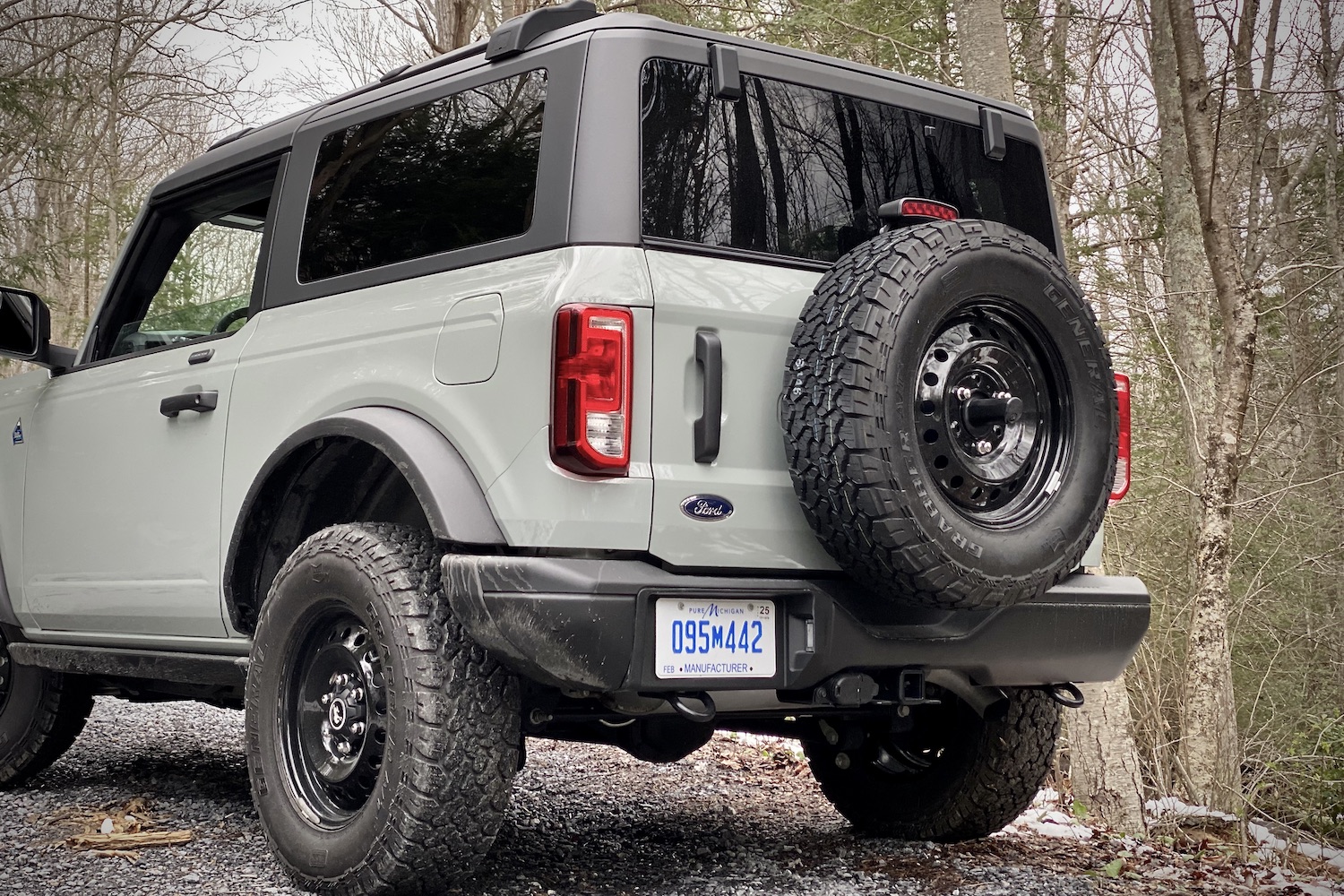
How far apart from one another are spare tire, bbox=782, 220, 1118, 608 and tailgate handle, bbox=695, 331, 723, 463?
0.16 m

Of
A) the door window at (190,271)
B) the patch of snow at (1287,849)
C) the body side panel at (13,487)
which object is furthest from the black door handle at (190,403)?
the patch of snow at (1287,849)

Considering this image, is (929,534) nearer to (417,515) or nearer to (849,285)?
(849,285)

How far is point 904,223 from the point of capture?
316cm

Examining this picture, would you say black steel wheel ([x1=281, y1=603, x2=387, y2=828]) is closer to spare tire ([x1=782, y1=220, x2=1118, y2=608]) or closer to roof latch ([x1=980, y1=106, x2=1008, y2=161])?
spare tire ([x1=782, y1=220, x2=1118, y2=608])

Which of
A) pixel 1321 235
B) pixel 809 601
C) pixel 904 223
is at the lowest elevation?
pixel 809 601

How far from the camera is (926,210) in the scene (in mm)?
3180

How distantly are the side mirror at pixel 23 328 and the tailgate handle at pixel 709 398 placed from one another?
2.84m

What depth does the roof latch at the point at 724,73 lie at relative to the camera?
2988 mm

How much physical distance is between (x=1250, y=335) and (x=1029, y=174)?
4.44 meters

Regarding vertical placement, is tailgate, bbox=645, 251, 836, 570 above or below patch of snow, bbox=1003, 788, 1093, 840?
above

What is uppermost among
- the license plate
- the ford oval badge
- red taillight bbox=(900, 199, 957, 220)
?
red taillight bbox=(900, 199, 957, 220)

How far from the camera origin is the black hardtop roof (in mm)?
2971

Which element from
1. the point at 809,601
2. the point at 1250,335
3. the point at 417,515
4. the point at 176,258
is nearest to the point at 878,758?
the point at 809,601

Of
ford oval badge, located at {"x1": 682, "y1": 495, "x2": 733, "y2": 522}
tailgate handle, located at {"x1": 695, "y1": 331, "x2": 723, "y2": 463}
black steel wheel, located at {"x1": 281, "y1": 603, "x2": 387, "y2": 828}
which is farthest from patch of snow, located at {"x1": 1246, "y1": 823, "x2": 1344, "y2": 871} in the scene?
black steel wheel, located at {"x1": 281, "y1": 603, "x2": 387, "y2": 828}
